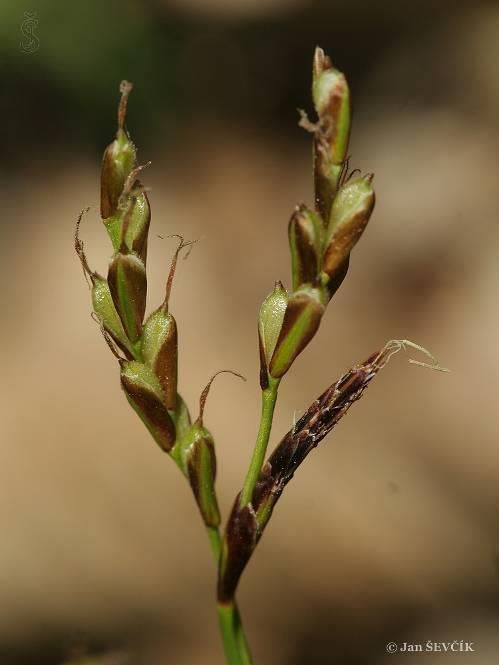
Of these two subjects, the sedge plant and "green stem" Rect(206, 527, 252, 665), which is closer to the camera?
the sedge plant

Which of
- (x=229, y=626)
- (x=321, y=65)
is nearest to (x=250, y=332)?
(x=229, y=626)

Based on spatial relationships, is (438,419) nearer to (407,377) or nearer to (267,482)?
(407,377)
